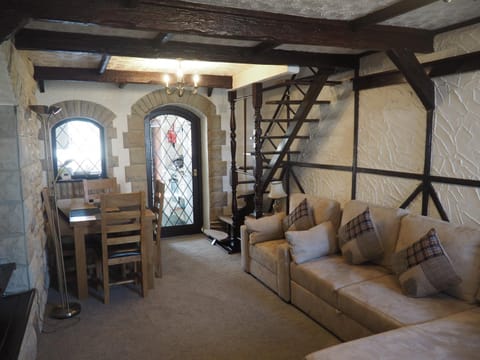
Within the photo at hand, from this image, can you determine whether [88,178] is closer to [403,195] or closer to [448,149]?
[403,195]

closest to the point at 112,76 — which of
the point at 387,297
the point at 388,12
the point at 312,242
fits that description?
the point at 312,242

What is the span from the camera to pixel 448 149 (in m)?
3.10

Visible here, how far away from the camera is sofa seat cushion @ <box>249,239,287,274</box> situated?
12.1 feet

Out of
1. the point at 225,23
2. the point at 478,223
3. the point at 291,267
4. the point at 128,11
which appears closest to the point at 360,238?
the point at 291,267

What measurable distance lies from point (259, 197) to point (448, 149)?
2.25 m


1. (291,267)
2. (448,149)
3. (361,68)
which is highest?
(361,68)

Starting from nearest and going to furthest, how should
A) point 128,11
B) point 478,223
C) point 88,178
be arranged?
1. point 128,11
2. point 478,223
3. point 88,178

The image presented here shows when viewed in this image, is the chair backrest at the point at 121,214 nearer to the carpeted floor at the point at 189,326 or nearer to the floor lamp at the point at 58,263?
the floor lamp at the point at 58,263

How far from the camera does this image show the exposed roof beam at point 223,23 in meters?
2.02

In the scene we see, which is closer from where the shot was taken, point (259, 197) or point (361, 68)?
point (361, 68)

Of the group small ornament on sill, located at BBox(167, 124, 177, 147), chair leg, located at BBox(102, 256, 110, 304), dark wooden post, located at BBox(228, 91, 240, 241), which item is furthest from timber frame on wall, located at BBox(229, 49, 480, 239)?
small ornament on sill, located at BBox(167, 124, 177, 147)

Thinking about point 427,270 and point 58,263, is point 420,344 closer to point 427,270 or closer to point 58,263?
point 427,270

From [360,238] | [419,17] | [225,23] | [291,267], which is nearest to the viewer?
[225,23]

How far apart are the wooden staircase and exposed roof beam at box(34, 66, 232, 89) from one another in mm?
352
